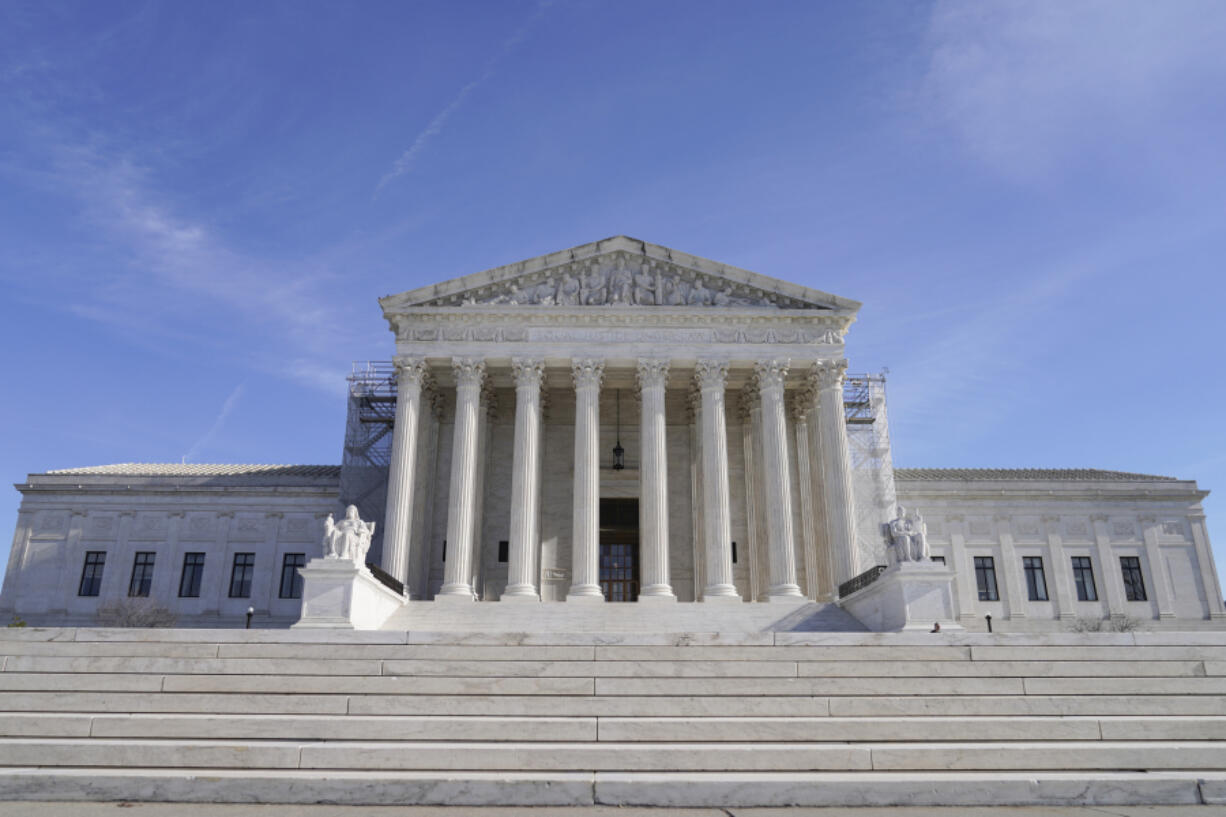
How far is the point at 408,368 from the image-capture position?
33688mm

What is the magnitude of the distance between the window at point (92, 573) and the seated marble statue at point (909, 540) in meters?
37.0

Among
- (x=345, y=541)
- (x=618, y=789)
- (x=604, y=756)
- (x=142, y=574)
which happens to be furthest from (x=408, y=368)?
(x=618, y=789)

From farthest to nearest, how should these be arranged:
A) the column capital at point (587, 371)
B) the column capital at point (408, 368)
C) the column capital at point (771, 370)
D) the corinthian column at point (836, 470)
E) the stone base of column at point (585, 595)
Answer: the column capital at point (771, 370), the column capital at point (587, 371), the column capital at point (408, 368), the corinthian column at point (836, 470), the stone base of column at point (585, 595)

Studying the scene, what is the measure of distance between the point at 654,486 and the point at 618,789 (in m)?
21.6

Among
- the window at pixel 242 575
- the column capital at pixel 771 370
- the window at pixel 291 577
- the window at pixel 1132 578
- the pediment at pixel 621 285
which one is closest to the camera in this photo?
the column capital at pixel 771 370

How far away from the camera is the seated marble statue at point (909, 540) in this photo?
2522 centimetres

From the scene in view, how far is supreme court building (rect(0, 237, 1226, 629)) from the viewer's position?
32.7m

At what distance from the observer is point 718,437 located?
1320 inches

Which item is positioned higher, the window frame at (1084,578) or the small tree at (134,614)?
the window frame at (1084,578)

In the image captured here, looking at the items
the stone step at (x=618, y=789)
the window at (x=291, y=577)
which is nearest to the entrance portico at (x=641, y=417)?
the window at (x=291, y=577)

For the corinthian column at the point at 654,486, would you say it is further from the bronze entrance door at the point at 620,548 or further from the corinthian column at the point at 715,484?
the bronze entrance door at the point at 620,548

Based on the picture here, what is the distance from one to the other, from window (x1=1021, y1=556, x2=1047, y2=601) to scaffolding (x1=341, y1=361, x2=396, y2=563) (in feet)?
104

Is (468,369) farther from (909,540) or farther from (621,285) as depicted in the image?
(909,540)

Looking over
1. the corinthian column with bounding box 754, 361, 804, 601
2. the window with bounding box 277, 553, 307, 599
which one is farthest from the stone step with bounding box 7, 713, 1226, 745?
the window with bounding box 277, 553, 307, 599
